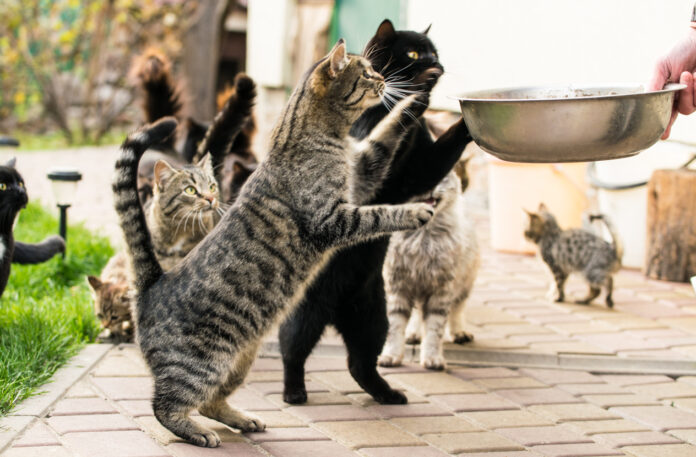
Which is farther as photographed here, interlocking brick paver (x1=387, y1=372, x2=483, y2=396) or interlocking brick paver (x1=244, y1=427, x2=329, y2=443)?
interlocking brick paver (x1=387, y1=372, x2=483, y2=396)

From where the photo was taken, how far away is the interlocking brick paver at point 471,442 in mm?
3219

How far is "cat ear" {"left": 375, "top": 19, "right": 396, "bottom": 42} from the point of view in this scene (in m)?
3.88

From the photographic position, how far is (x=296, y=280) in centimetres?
321

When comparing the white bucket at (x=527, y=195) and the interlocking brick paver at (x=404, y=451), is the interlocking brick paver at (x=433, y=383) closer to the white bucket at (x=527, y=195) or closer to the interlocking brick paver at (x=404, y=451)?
the interlocking brick paver at (x=404, y=451)

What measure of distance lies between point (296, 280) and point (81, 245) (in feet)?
11.1

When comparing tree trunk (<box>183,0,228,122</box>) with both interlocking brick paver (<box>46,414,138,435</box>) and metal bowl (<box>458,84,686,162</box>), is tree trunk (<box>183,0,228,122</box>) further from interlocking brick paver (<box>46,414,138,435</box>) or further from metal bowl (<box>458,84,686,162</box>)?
metal bowl (<box>458,84,686,162</box>)

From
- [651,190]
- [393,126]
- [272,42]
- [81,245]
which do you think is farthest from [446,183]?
[272,42]

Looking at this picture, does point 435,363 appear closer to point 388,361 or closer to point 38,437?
point 388,361

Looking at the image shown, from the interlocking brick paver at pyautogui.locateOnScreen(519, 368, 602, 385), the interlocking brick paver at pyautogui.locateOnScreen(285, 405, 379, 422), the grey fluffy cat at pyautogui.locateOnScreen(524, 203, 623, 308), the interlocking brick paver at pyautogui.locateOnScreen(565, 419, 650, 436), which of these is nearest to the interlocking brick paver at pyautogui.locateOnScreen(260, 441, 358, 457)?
the interlocking brick paver at pyautogui.locateOnScreen(285, 405, 379, 422)

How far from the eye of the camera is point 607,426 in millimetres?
3510

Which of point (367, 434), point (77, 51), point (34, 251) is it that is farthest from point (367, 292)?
point (77, 51)

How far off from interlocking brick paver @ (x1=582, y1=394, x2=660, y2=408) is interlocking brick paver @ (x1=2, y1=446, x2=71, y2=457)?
237 centimetres

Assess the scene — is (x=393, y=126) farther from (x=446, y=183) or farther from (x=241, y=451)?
(x=241, y=451)

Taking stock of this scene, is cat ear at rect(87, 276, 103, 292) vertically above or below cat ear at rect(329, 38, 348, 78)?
below
